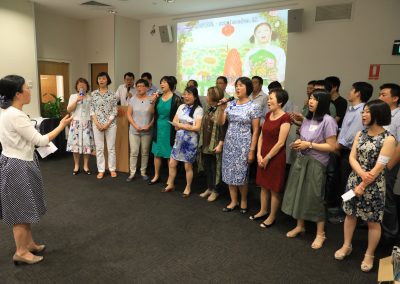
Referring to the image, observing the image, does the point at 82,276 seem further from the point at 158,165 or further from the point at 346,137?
the point at 346,137

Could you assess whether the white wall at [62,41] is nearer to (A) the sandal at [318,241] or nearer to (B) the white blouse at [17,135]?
(B) the white blouse at [17,135]

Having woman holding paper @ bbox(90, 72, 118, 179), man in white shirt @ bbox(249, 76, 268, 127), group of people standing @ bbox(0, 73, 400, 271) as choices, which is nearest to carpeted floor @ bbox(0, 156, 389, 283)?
group of people standing @ bbox(0, 73, 400, 271)

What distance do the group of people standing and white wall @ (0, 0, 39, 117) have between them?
7.44 ft

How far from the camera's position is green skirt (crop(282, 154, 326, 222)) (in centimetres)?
261

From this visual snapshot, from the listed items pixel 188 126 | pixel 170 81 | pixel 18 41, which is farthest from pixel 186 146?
pixel 18 41

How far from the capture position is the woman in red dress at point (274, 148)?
281 cm

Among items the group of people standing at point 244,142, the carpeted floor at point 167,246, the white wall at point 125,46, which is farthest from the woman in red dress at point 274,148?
the white wall at point 125,46

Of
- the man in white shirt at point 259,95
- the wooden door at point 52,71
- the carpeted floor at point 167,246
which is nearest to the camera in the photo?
the carpeted floor at point 167,246

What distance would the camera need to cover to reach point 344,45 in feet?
15.5

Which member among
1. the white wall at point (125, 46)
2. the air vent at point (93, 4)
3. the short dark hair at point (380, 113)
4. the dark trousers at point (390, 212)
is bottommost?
the dark trousers at point (390, 212)

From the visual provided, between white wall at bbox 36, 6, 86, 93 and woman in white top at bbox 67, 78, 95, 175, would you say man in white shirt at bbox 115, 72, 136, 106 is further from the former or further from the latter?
white wall at bbox 36, 6, 86, 93

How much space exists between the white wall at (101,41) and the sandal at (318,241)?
574cm

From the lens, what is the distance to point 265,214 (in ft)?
10.6

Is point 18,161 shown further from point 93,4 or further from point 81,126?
point 93,4
